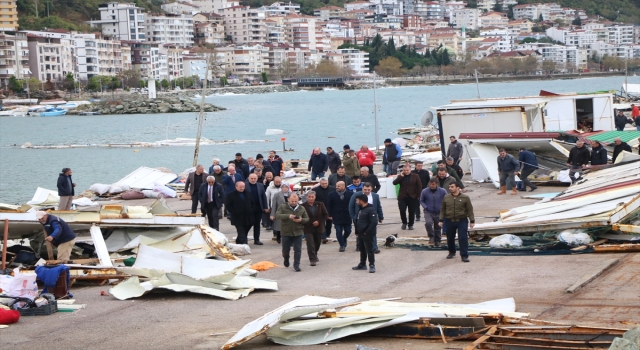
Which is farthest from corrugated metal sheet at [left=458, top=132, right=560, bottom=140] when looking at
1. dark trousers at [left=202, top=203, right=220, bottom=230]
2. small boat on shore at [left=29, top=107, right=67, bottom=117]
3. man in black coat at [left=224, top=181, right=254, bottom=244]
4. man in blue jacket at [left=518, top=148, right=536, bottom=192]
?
small boat on shore at [left=29, top=107, right=67, bottom=117]

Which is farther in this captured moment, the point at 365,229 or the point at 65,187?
the point at 65,187

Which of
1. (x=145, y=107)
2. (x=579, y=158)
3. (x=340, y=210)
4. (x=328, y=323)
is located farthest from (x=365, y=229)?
(x=145, y=107)

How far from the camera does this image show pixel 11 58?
6147 inches

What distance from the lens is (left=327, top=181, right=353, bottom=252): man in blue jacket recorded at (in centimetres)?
1555

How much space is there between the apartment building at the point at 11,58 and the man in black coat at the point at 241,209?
14699 cm

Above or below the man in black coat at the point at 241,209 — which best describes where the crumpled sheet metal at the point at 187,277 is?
below

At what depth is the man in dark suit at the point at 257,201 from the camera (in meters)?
16.7

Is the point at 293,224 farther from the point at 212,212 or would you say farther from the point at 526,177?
the point at 526,177

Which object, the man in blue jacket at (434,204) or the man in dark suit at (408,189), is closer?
the man in blue jacket at (434,204)

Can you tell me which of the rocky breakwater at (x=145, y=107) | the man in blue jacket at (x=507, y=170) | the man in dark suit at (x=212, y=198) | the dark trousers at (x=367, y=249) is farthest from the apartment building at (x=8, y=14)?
the dark trousers at (x=367, y=249)

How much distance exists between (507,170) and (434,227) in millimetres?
7139

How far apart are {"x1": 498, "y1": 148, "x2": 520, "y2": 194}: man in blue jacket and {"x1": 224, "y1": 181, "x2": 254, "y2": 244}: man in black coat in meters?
7.69

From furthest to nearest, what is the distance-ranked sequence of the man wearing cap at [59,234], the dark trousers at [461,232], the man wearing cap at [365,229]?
the dark trousers at [461,232]
the man wearing cap at [365,229]
the man wearing cap at [59,234]

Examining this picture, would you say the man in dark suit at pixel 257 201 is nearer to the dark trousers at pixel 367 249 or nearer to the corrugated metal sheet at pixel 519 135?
the dark trousers at pixel 367 249
